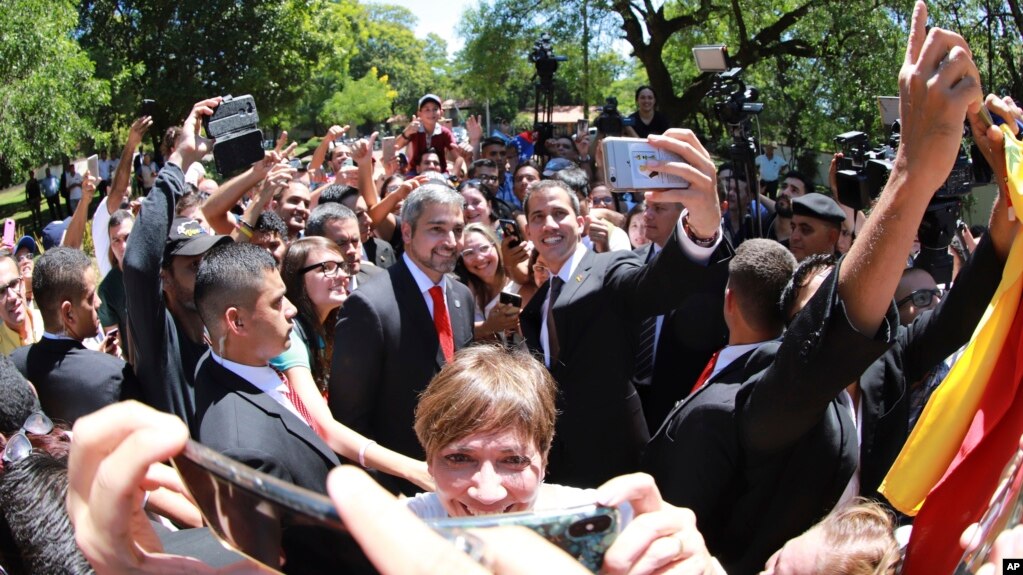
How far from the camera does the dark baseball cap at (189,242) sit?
3.25 meters

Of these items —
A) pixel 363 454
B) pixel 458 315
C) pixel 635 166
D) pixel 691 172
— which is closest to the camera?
Result: pixel 691 172

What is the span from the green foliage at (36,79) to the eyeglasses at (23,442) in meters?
12.6

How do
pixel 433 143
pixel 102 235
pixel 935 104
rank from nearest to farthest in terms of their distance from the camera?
pixel 935 104 < pixel 102 235 < pixel 433 143

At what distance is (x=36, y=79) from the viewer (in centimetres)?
1288

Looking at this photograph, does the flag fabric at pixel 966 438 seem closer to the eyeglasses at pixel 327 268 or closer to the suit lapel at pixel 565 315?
Result: the suit lapel at pixel 565 315

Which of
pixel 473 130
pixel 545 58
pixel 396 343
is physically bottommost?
pixel 396 343

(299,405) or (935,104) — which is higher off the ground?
(935,104)

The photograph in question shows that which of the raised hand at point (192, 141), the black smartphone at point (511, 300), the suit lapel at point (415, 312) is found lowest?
the black smartphone at point (511, 300)

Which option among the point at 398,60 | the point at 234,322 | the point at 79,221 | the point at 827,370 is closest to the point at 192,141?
the point at 234,322

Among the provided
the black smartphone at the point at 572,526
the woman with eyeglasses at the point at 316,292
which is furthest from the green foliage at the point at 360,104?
the black smartphone at the point at 572,526

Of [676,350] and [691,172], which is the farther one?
[676,350]

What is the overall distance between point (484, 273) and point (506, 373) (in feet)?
9.07

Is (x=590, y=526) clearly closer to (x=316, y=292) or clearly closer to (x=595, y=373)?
(x=595, y=373)

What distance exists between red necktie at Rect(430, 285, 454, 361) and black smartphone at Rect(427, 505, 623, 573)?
8.30 ft
